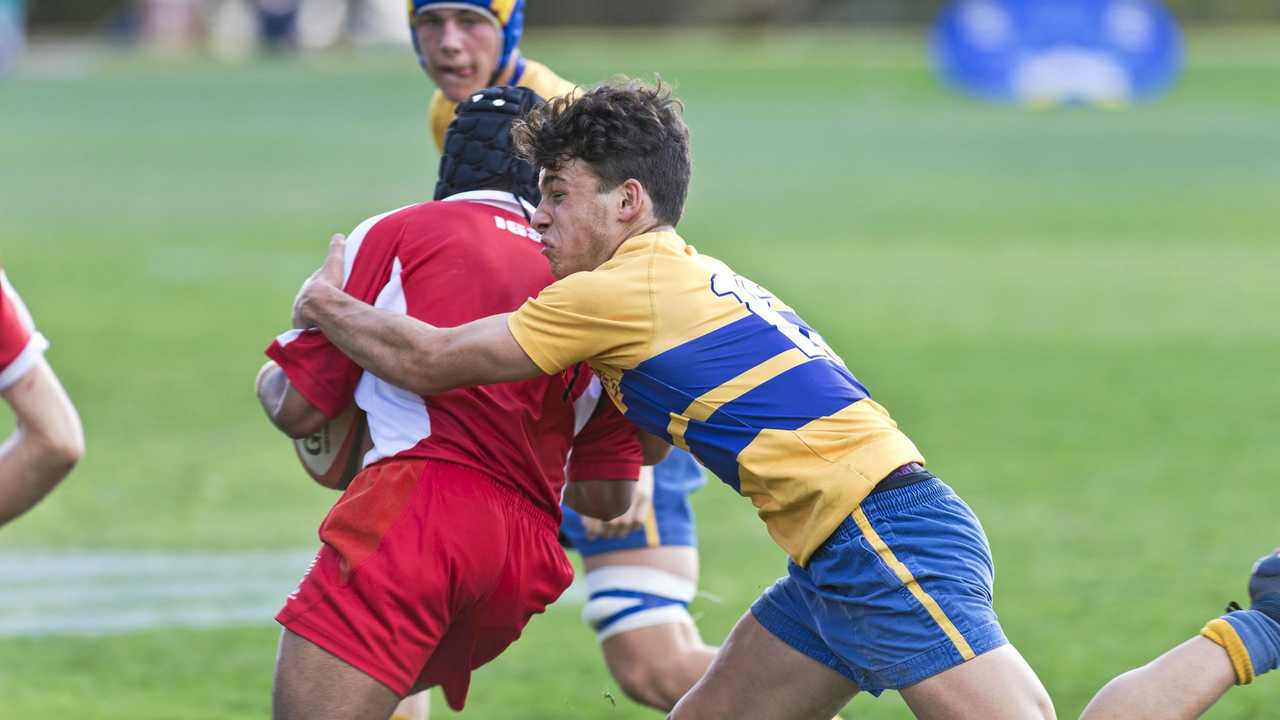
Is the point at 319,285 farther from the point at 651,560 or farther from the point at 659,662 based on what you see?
the point at 659,662

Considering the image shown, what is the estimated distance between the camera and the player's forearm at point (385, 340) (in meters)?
4.28

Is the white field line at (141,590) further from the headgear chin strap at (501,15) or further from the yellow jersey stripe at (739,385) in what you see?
the yellow jersey stripe at (739,385)

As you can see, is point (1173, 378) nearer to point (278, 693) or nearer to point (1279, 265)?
point (1279, 265)

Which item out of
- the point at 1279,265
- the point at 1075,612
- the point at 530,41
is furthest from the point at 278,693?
the point at 530,41

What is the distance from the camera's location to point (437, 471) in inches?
174

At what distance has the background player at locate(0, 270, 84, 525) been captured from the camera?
545 centimetres

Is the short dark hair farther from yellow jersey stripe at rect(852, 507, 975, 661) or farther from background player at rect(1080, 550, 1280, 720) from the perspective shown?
background player at rect(1080, 550, 1280, 720)

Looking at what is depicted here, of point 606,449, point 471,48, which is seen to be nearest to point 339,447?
point 606,449

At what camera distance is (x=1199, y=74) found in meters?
45.6

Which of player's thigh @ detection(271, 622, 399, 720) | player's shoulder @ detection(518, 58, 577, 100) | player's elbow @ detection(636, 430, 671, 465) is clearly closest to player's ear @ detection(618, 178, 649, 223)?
player's elbow @ detection(636, 430, 671, 465)

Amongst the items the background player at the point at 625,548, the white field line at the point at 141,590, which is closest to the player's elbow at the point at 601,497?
the background player at the point at 625,548

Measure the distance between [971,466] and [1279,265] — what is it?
9.90 meters

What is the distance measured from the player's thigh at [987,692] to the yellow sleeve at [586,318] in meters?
0.98

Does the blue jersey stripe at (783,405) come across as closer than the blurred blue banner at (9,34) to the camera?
Yes
